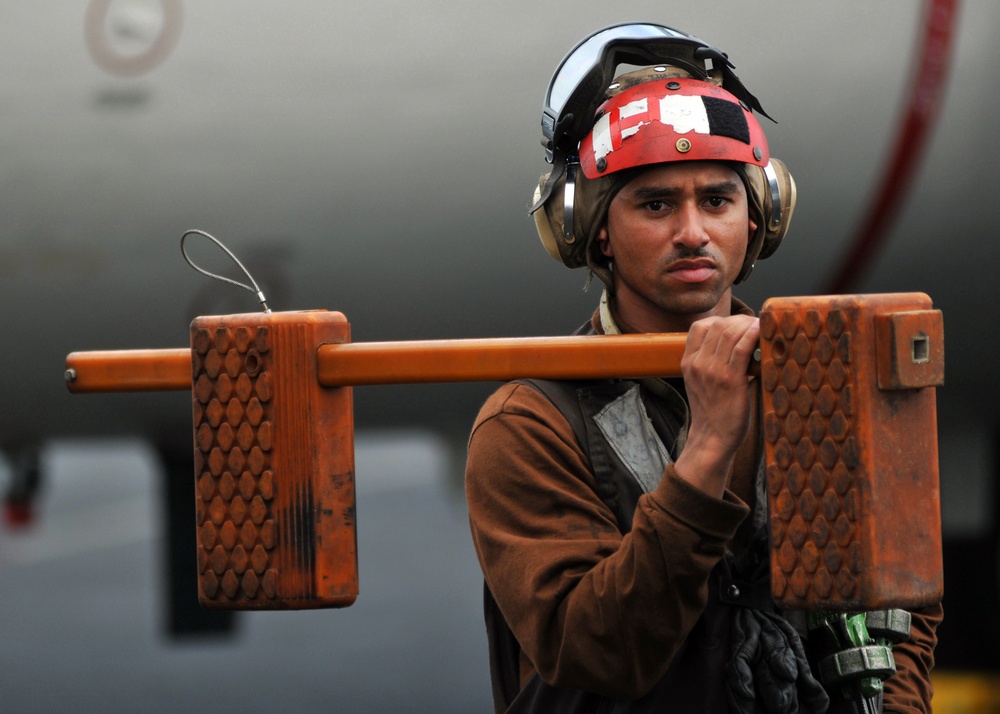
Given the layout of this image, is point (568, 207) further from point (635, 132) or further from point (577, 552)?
point (577, 552)

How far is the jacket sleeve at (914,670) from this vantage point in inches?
70.4

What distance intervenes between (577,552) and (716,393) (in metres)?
0.26

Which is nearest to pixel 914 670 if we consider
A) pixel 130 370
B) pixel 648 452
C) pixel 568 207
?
pixel 648 452

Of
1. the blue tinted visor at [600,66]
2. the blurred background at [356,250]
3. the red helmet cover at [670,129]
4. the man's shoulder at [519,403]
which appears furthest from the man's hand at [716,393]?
the blurred background at [356,250]

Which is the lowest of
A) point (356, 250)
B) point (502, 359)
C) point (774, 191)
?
point (502, 359)

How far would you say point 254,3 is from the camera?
3.27 meters

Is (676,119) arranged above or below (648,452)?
above

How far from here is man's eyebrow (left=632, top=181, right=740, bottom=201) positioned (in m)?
1.71

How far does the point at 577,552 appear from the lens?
1533 mm

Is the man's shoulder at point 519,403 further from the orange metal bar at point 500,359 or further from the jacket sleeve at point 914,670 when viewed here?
the jacket sleeve at point 914,670

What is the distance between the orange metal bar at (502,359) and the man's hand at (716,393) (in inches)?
1.4

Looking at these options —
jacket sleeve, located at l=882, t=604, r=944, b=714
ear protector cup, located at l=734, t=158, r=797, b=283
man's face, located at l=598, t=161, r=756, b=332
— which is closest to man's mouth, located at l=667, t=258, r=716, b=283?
man's face, located at l=598, t=161, r=756, b=332

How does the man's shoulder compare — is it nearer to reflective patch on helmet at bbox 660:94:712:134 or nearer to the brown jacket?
the brown jacket

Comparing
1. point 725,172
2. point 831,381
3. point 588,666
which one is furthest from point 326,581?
point 725,172
